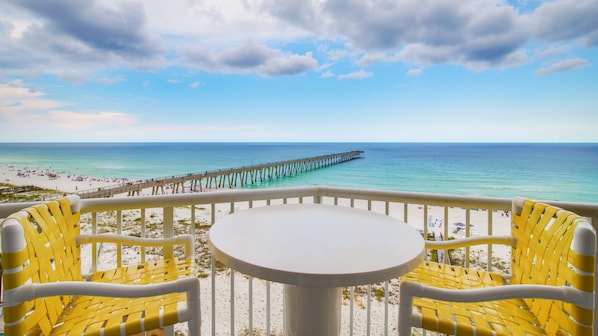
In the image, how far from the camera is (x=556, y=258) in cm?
109

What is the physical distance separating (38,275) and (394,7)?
7089 mm

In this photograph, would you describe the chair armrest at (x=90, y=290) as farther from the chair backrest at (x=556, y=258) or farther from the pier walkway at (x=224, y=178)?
the pier walkway at (x=224, y=178)

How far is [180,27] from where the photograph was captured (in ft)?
17.6

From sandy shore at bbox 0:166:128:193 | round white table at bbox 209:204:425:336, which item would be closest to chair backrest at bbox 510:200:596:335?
round white table at bbox 209:204:425:336

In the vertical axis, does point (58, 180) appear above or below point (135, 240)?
below

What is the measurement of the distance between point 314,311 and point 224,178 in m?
26.2

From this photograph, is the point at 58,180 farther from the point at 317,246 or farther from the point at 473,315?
the point at 473,315

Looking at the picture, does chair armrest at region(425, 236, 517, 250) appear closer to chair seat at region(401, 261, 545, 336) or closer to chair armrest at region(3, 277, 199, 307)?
chair seat at region(401, 261, 545, 336)

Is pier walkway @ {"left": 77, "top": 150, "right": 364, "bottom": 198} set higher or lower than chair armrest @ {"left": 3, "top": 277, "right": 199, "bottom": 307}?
lower

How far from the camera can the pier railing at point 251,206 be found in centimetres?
173

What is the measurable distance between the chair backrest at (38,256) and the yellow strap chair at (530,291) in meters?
1.28

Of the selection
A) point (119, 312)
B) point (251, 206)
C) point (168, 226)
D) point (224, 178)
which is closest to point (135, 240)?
point (168, 226)

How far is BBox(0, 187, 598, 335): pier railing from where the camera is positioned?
1.73 meters

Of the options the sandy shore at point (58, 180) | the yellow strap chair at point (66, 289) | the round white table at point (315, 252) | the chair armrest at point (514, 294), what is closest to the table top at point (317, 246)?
the round white table at point (315, 252)
